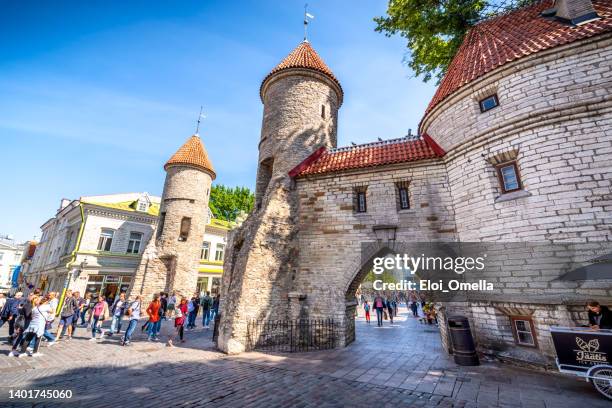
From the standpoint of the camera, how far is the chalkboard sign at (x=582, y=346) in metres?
4.70

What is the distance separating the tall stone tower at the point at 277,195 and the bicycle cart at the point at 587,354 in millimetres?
7317

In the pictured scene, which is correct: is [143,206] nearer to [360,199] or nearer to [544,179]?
[360,199]

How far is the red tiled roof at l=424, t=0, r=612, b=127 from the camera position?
277 inches

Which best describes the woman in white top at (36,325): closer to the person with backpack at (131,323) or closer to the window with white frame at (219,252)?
the person with backpack at (131,323)

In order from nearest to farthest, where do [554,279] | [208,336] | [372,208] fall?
[554,279] < [372,208] < [208,336]

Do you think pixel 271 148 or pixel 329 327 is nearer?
pixel 329 327

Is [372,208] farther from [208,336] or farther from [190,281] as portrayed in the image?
[190,281]

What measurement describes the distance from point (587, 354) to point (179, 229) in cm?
2103

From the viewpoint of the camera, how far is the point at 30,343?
7.57 metres

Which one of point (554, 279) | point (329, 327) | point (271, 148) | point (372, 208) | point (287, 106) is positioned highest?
point (287, 106)

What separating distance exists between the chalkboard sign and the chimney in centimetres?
808

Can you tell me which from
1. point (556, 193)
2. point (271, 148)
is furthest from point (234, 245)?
point (556, 193)

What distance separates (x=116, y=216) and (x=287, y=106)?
720 inches

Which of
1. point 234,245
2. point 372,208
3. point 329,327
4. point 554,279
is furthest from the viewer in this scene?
point 234,245
